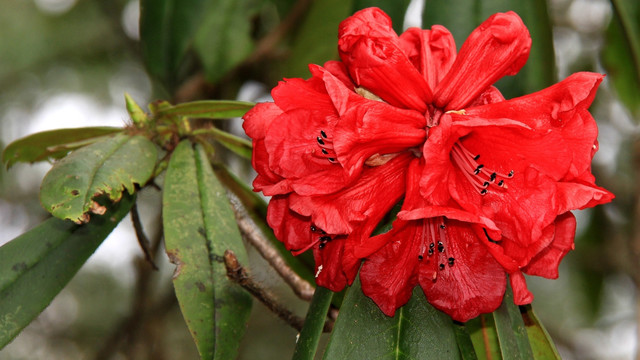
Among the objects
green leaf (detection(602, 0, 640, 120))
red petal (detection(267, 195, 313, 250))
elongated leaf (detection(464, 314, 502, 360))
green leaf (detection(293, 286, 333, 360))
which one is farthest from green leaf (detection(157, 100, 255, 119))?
green leaf (detection(602, 0, 640, 120))

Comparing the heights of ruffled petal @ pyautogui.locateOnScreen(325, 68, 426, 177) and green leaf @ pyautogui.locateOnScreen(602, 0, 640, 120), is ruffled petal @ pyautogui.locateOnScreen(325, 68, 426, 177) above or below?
above

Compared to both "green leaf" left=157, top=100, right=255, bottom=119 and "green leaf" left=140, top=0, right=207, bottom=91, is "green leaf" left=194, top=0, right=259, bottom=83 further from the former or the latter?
"green leaf" left=157, top=100, right=255, bottom=119

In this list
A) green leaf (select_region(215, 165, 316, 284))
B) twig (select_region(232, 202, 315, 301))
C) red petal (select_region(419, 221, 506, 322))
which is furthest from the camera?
green leaf (select_region(215, 165, 316, 284))

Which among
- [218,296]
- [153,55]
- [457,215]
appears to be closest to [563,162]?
[457,215]

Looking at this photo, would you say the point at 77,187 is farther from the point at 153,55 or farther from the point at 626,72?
the point at 626,72

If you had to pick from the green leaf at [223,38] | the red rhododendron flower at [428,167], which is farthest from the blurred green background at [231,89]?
the red rhododendron flower at [428,167]

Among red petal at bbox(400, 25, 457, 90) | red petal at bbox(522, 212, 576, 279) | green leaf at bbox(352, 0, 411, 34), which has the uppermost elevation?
green leaf at bbox(352, 0, 411, 34)

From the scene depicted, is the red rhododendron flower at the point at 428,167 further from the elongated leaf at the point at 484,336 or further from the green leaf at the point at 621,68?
the green leaf at the point at 621,68

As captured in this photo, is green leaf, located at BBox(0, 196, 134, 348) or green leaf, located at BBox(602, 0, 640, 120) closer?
green leaf, located at BBox(0, 196, 134, 348)
